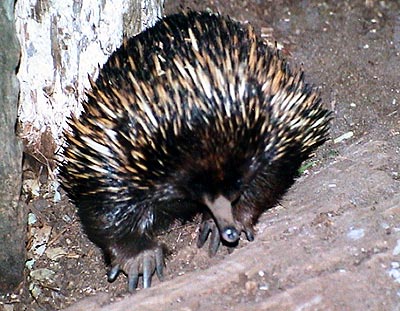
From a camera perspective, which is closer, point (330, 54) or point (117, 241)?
point (117, 241)

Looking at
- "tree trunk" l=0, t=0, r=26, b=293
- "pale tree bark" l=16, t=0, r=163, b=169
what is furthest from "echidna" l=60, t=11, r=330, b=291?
"tree trunk" l=0, t=0, r=26, b=293

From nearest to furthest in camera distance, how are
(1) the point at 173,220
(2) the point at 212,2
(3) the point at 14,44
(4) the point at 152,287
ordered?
(3) the point at 14,44 < (4) the point at 152,287 < (1) the point at 173,220 < (2) the point at 212,2

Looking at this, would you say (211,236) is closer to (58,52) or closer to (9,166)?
(9,166)

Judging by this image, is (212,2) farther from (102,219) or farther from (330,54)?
(102,219)

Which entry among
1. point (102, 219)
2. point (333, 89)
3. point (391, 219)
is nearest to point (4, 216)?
point (102, 219)

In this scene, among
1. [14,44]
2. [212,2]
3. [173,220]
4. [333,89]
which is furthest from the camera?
[212,2]

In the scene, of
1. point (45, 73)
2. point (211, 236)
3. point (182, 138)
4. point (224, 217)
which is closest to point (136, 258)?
point (211, 236)

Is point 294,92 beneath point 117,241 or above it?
above

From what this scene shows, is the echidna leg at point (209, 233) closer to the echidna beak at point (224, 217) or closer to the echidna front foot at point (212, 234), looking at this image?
the echidna front foot at point (212, 234)
